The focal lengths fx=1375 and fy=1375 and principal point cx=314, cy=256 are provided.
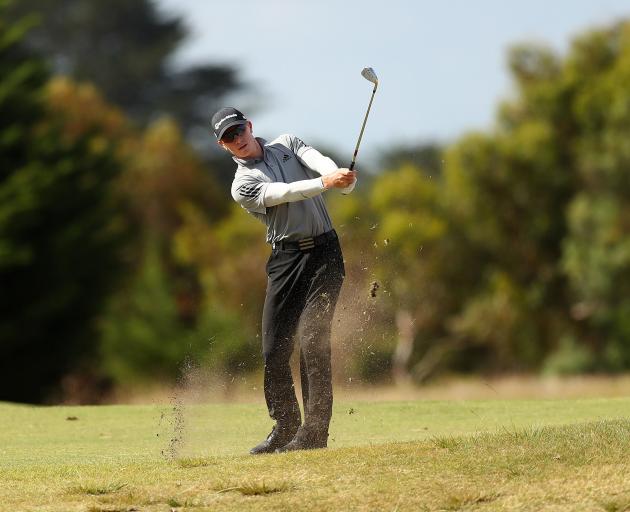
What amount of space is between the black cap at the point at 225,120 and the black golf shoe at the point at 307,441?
2.25m

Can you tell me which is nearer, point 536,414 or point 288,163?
point 288,163

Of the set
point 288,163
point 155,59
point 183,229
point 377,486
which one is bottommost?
point 377,486

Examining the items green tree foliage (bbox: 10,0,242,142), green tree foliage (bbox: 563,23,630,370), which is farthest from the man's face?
green tree foliage (bbox: 10,0,242,142)

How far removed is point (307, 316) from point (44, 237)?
34.8 m

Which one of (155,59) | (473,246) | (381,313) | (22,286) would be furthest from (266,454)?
(155,59)

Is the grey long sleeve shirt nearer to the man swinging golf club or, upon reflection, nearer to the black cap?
the man swinging golf club

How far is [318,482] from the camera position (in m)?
8.48

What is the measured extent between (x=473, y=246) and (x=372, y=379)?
4477cm

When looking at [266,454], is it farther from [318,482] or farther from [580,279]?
→ [580,279]

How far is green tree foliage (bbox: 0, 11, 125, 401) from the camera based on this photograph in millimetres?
41822

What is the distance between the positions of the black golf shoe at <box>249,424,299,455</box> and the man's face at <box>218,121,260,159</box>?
2.06 meters

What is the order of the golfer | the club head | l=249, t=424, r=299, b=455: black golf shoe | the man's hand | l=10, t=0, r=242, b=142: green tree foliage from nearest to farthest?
the man's hand
the golfer
l=249, t=424, r=299, b=455: black golf shoe
the club head
l=10, t=0, r=242, b=142: green tree foliage

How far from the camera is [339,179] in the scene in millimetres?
9422

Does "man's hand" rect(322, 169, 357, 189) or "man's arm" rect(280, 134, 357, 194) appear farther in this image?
"man's arm" rect(280, 134, 357, 194)
